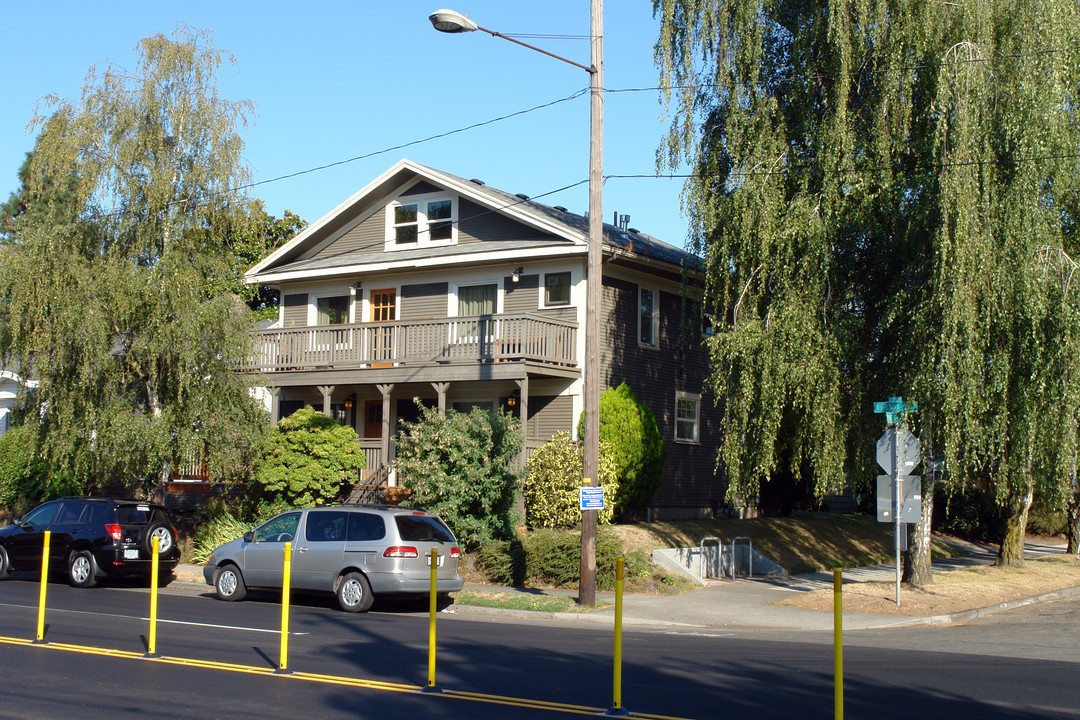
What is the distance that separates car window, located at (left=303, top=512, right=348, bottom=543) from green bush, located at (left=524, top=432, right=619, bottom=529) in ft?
19.7

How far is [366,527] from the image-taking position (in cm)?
1650

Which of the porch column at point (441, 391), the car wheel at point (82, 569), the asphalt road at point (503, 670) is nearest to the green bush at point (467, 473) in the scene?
the porch column at point (441, 391)

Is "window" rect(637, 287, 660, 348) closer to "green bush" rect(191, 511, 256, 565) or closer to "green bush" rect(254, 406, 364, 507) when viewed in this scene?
"green bush" rect(254, 406, 364, 507)

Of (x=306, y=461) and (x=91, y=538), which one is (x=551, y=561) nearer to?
(x=306, y=461)

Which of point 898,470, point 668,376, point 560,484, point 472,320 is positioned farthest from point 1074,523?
point 472,320

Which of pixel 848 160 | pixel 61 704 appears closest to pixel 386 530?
pixel 61 704

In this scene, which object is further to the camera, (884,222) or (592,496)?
(884,222)

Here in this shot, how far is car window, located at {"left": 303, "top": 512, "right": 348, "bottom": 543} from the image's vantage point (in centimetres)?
1672

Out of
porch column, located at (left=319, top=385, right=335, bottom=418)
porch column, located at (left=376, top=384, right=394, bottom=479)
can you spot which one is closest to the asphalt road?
porch column, located at (left=376, top=384, right=394, bottom=479)

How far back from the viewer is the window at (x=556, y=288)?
84.6 feet

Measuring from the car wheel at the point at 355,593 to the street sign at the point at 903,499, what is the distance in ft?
27.4

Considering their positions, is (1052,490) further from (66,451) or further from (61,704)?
(66,451)

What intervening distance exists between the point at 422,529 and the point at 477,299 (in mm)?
Result: 11553

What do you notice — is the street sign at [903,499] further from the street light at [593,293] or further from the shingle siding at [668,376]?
the shingle siding at [668,376]
